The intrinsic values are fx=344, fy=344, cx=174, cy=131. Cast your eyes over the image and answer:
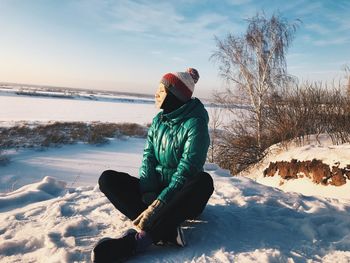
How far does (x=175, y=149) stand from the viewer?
2.56 meters

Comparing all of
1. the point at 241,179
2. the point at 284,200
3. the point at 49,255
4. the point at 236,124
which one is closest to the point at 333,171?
the point at 241,179

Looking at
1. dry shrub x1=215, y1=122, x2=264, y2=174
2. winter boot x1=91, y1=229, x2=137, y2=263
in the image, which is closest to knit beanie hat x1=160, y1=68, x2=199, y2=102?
winter boot x1=91, y1=229, x2=137, y2=263

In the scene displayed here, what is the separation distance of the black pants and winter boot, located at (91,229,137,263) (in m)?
0.18

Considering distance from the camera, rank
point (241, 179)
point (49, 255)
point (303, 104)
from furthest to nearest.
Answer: point (303, 104) < point (241, 179) < point (49, 255)

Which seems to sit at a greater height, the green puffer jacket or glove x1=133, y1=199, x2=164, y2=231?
the green puffer jacket

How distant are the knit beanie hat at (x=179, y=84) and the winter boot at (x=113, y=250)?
43.7 inches

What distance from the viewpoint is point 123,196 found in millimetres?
2664

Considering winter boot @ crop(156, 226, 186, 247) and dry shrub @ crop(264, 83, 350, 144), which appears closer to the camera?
winter boot @ crop(156, 226, 186, 247)

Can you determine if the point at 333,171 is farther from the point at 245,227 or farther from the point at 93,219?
the point at 93,219

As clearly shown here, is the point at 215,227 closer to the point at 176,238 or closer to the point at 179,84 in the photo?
the point at 176,238

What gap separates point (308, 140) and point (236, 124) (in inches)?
182

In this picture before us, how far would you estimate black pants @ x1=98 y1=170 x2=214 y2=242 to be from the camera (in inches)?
92.0

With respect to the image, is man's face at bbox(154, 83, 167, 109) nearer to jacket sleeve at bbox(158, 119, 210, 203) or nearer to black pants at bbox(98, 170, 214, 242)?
jacket sleeve at bbox(158, 119, 210, 203)

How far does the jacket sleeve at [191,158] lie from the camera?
7.79 ft
